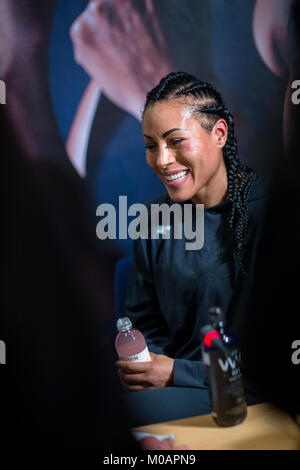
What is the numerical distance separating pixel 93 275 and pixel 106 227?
0.15 m

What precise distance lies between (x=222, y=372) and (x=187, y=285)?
315 mm

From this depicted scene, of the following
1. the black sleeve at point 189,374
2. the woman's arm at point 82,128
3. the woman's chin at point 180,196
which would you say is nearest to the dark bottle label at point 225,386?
the black sleeve at point 189,374

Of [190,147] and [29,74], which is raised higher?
[29,74]

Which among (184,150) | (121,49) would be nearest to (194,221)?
(184,150)

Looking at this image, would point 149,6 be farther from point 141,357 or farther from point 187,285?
point 141,357

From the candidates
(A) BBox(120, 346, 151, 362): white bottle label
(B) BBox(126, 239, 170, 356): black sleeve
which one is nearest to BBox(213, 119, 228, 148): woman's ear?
(B) BBox(126, 239, 170, 356): black sleeve

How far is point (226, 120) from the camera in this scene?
3.66 ft

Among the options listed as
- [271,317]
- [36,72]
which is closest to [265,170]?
[271,317]

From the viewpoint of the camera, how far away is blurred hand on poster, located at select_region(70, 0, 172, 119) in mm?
1164

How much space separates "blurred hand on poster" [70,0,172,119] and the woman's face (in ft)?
0.64

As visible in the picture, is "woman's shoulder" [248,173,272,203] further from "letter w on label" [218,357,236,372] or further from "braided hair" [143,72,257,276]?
"letter w on label" [218,357,236,372]

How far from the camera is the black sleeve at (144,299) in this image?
3.93 feet

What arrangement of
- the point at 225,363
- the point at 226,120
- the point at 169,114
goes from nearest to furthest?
the point at 225,363, the point at 169,114, the point at 226,120
